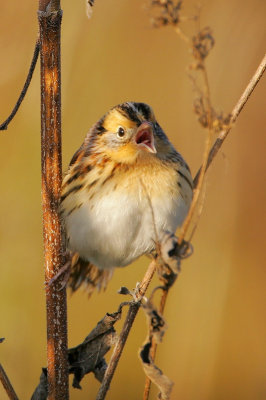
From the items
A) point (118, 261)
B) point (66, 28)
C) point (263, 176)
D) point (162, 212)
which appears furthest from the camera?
point (263, 176)

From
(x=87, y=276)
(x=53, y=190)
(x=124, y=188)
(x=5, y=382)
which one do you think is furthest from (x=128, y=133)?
(x=5, y=382)

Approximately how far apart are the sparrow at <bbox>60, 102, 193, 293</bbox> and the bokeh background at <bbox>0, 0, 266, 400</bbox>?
20.9 inches

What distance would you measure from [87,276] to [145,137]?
59cm

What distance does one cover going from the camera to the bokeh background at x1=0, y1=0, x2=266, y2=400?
2.20 meters

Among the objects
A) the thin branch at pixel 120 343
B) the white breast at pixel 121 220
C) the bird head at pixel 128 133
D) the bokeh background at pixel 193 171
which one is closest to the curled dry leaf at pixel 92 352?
the thin branch at pixel 120 343

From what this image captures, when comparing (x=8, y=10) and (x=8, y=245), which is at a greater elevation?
(x=8, y=10)

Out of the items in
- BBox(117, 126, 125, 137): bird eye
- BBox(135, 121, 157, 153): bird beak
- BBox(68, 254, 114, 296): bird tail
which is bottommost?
BBox(68, 254, 114, 296): bird tail

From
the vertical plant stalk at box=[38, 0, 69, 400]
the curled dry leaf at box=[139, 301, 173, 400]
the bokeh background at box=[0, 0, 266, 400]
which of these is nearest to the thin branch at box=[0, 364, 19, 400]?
the vertical plant stalk at box=[38, 0, 69, 400]

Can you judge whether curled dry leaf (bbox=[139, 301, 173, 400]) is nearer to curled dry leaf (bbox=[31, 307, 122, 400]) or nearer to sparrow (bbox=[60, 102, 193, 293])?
curled dry leaf (bbox=[31, 307, 122, 400])

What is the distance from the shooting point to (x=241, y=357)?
7.64 feet

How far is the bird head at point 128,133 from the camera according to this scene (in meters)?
1.58

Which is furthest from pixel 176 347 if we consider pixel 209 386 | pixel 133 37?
pixel 133 37

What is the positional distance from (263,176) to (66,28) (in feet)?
2.82

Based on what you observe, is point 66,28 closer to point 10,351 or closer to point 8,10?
point 8,10
